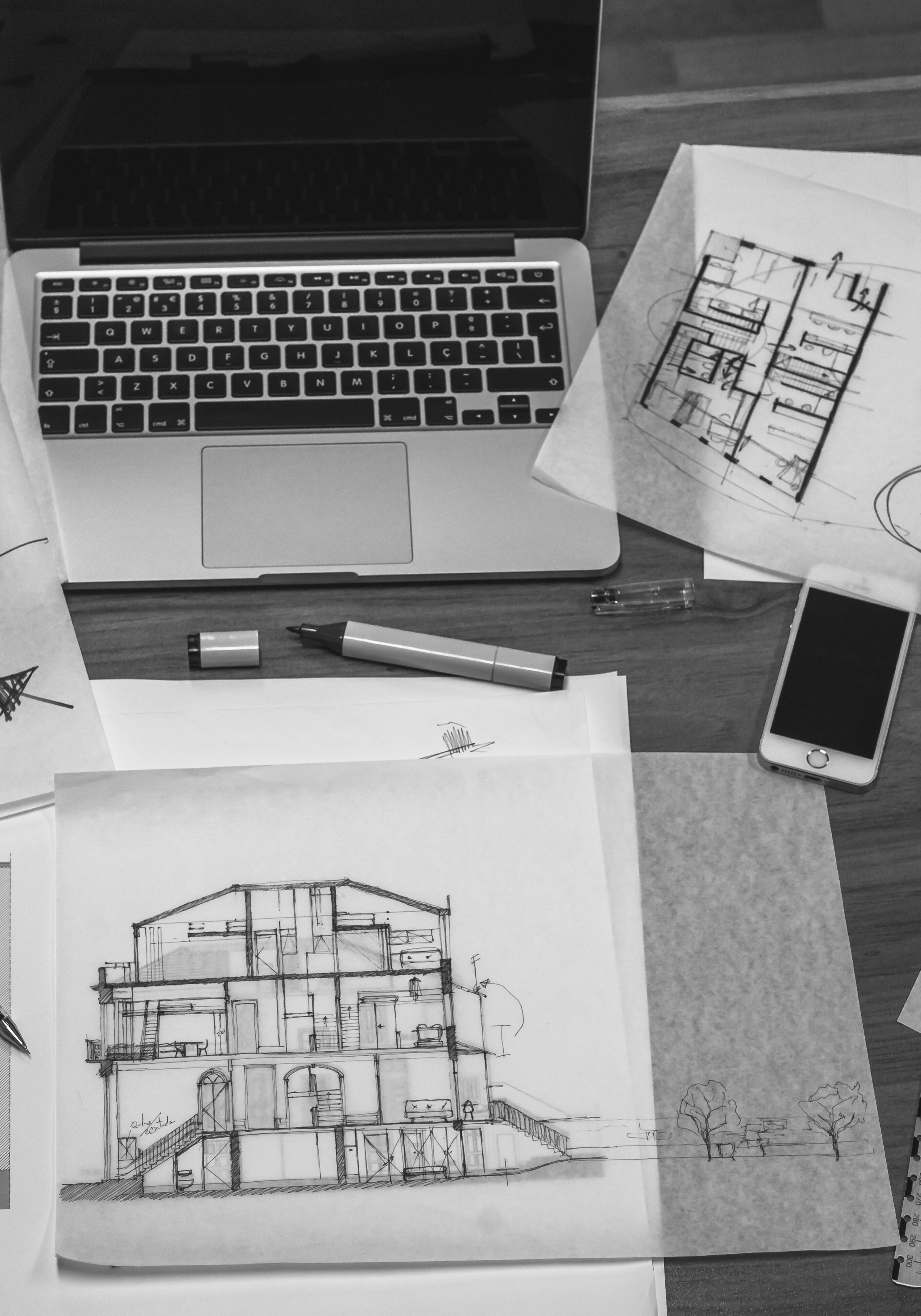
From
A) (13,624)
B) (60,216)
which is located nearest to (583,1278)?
(13,624)

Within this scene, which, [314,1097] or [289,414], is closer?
[314,1097]

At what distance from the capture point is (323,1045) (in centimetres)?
60

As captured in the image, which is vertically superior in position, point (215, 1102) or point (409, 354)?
point (409, 354)

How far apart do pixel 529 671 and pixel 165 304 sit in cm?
33

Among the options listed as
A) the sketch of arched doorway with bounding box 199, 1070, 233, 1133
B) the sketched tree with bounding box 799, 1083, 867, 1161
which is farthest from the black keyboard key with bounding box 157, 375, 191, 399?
the sketched tree with bounding box 799, 1083, 867, 1161

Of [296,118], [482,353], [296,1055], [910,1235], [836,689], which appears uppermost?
[296,118]

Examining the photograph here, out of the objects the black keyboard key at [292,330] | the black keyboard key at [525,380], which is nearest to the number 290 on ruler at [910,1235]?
the black keyboard key at [525,380]

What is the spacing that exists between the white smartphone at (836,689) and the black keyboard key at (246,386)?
0.35 metres

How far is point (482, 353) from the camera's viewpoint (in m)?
0.74

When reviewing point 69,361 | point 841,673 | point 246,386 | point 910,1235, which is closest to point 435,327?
point 246,386

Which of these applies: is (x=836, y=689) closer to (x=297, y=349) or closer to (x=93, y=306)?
(x=297, y=349)

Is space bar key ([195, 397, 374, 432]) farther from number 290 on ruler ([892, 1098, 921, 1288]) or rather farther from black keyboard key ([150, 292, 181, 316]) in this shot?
number 290 on ruler ([892, 1098, 921, 1288])

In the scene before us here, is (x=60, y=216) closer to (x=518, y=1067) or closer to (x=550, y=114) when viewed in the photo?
(x=550, y=114)

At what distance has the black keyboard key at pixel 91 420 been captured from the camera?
707 millimetres
